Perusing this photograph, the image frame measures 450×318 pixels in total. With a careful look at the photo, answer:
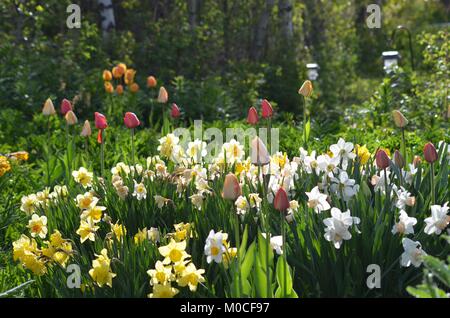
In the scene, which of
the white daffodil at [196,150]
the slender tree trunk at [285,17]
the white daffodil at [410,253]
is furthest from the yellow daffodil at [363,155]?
the slender tree trunk at [285,17]

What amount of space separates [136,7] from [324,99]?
9.60 ft

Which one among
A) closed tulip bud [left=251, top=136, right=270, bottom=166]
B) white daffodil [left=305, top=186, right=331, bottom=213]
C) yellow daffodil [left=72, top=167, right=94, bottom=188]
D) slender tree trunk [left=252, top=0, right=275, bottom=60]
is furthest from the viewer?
slender tree trunk [left=252, top=0, right=275, bottom=60]

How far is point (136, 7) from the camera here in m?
10.2

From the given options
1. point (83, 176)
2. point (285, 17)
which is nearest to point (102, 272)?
point (83, 176)

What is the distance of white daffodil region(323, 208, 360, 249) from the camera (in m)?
2.51

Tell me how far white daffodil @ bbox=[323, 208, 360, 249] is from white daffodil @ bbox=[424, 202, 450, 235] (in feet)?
0.89

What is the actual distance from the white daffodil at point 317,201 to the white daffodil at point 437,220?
40cm

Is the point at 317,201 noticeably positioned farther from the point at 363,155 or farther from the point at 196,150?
the point at 196,150

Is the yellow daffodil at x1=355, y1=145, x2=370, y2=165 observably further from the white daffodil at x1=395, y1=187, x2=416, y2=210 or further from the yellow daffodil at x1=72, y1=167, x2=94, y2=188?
the yellow daffodil at x1=72, y1=167, x2=94, y2=188

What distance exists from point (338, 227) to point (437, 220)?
0.34 m

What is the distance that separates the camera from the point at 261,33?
9.78 metres

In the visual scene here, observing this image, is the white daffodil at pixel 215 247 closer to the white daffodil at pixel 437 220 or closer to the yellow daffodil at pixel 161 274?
the yellow daffodil at pixel 161 274

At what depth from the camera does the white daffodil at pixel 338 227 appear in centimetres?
251

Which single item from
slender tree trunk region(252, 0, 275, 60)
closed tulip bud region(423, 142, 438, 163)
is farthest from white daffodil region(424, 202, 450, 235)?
slender tree trunk region(252, 0, 275, 60)
